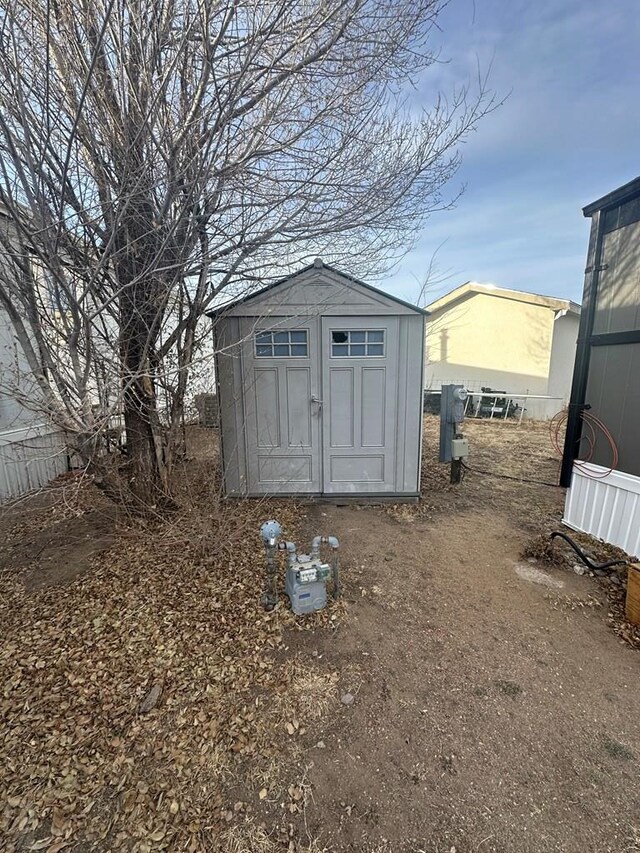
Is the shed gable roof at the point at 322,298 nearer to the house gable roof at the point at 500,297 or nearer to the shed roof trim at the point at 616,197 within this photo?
the shed roof trim at the point at 616,197

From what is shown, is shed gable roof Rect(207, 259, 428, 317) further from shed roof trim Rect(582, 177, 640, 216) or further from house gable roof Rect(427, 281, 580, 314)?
house gable roof Rect(427, 281, 580, 314)

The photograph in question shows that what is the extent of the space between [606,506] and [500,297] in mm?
9419

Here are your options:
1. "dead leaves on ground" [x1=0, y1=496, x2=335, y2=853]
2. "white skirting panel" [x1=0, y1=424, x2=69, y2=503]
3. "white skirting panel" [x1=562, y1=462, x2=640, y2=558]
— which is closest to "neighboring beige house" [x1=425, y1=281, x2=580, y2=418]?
"white skirting panel" [x1=562, y1=462, x2=640, y2=558]

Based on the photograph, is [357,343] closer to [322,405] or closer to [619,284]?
[322,405]

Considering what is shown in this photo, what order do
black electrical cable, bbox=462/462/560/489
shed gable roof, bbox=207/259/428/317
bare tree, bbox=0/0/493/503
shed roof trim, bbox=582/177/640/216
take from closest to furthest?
bare tree, bbox=0/0/493/503, shed roof trim, bbox=582/177/640/216, shed gable roof, bbox=207/259/428/317, black electrical cable, bbox=462/462/560/489

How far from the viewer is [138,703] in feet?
6.02

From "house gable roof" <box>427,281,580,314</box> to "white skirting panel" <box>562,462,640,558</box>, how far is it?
6736 mm

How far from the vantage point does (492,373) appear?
37.2ft

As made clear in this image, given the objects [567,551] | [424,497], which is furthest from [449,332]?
[567,551]

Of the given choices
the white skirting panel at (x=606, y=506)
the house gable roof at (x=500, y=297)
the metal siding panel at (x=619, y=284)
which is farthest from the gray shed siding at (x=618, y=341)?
the house gable roof at (x=500, y=297)

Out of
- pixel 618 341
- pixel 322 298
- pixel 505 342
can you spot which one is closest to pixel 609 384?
pixel 618 341

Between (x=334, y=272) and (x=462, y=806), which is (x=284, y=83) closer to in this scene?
(x=334, y=272)

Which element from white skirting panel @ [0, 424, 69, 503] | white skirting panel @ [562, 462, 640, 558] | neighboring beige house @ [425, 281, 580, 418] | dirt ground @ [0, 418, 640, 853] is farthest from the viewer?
neighboring beige house @ [425, 281, 580, 418]

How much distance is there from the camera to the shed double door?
159 inches
